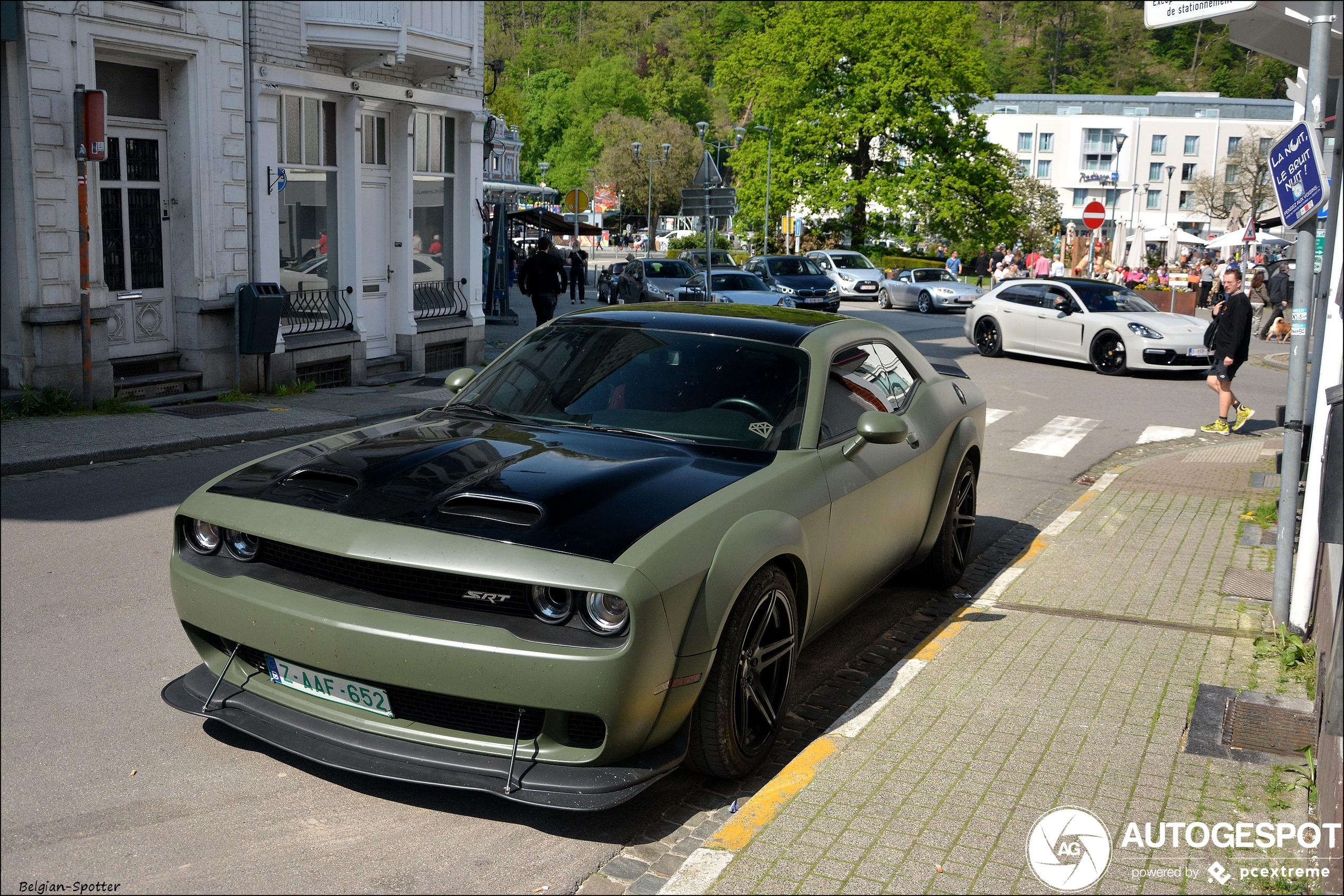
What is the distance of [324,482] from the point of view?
14.0 feet

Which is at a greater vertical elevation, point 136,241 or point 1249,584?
point 136,241

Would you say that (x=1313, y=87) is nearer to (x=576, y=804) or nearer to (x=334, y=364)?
(x=576, y=804)

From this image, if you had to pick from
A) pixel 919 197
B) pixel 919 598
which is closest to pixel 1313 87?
pixel 919 598

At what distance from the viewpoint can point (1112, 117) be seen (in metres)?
102

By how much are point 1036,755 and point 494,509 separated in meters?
2.24

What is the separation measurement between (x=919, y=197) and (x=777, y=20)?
1093 cm

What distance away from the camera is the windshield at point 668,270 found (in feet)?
106

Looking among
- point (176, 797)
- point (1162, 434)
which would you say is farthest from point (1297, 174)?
point (1162, 434)

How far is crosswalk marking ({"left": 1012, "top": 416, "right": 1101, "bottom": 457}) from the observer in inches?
522

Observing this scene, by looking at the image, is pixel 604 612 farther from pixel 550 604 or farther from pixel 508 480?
Result: pixel 508 480

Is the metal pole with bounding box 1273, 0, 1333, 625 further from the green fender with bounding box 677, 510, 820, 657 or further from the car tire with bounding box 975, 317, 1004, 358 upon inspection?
the car tire with bounding box 975, 317, 1004, 358

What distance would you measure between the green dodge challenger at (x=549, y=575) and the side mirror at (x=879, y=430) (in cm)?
1

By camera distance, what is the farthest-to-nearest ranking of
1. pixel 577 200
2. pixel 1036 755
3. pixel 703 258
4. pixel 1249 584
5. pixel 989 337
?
pixel 703 258
pixel 577 200
pixel 989 337
pixel 1249 584
pixel 1036 755

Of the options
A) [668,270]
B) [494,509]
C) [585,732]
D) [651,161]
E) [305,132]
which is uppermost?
[651,161]
